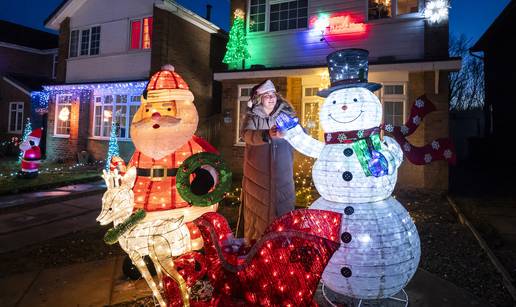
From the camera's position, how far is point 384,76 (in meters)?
9.62

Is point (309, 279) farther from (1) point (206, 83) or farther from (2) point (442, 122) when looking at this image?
(1) point (206, 83)

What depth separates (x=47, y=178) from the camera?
10.4 meters

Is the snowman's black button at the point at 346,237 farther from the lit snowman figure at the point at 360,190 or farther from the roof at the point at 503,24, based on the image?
the roof at the point at 503,24

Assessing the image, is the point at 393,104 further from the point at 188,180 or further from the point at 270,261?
the point at 270,261

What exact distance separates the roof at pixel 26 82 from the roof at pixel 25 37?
8.17 ft

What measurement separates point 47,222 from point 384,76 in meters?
9.18

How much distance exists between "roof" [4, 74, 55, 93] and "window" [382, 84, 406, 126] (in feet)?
60.2

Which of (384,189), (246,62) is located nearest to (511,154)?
(246,62)

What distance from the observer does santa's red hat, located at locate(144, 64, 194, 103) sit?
3117 mm

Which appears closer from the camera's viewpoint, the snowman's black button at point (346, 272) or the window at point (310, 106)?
the snowman's black button at point (346, 272)

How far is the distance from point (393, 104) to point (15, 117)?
2223cm

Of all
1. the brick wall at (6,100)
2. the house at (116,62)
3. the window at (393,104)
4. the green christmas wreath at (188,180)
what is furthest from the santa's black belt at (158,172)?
the brick wall at (6,100)

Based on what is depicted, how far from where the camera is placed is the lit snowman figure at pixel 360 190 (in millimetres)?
2416

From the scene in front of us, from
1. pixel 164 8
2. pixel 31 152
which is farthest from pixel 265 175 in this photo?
pixel 164 8
